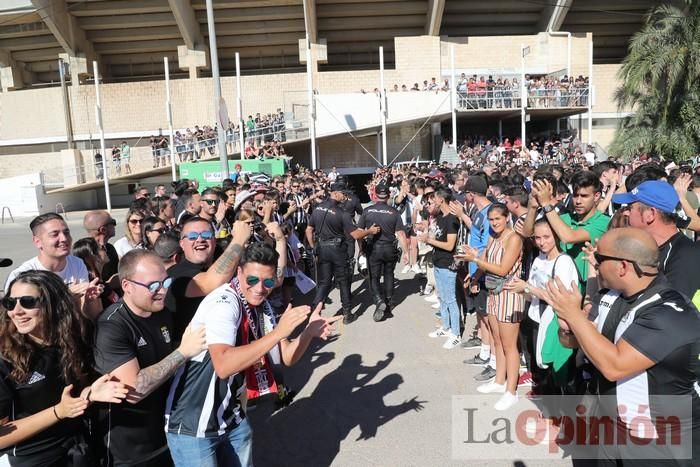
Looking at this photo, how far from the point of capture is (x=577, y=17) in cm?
3152

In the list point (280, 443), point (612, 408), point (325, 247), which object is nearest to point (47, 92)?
point (325, 247)

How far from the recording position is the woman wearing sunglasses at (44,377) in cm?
234


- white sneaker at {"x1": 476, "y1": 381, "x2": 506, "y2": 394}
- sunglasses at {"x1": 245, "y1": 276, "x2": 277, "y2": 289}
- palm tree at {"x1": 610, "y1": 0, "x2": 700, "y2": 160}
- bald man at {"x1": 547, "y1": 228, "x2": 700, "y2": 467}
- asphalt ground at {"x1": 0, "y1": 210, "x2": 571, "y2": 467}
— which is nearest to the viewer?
bald man at {"x1": 547, "y1": 228, "x2": 700, "y2": 467}

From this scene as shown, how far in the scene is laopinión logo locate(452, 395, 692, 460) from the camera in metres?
2.39

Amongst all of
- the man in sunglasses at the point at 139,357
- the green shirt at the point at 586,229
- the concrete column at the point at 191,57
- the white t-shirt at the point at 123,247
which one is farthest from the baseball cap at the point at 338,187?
the concrete column at the point at 191,57

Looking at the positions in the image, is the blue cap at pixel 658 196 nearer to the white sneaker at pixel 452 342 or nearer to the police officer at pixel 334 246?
the white sneaker at pixel 452 342

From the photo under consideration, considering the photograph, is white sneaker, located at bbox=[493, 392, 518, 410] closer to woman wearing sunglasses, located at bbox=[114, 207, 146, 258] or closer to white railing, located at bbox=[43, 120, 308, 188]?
woman wearing sunglasses, located at bbox=[114, 207, 146, 258]

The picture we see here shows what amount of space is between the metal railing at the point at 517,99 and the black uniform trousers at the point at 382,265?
2056 cm

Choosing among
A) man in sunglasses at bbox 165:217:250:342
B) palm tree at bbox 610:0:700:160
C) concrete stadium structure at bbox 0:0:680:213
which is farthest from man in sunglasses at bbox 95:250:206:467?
concrete stadium structure at bbox 0:0:680:213

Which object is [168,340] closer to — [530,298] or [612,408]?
[612,408]

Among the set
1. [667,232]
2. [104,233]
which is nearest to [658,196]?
[667,232]

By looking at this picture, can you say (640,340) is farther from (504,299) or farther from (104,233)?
(104,233)

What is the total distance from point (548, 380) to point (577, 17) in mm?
32847

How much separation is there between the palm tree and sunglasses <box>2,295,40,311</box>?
2223 centimetres
